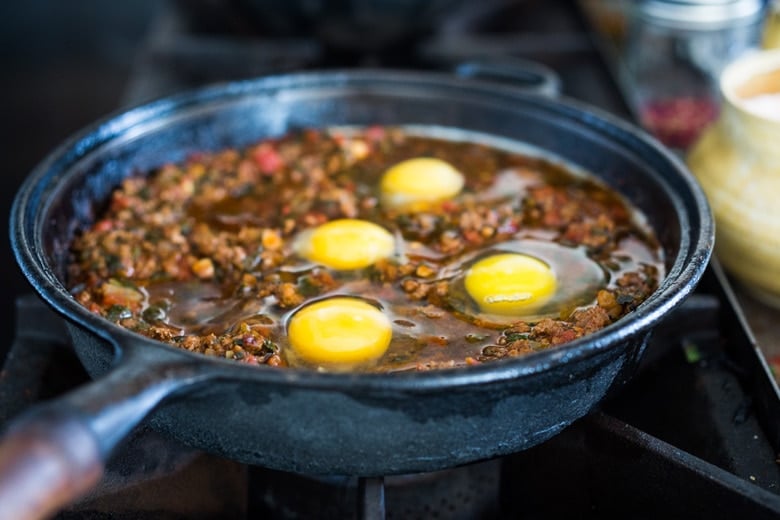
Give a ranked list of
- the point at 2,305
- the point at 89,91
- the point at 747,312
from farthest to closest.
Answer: the point at 89,91 → the point at 2,305 → the point at 747,312

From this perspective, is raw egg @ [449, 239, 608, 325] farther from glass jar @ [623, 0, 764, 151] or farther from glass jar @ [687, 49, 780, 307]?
glass jar @ [623, 0, 764, 151]

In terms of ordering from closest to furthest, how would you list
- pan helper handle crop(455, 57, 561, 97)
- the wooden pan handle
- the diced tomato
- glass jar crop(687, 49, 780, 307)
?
the wooden pan handle → glass jar crop(687, 49, 780, 307) → the diced tomato → pan helper handle crop(455, 57, 561, 97)

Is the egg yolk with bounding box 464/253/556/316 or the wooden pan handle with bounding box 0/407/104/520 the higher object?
the egg yolk with bounding box 464/253/556/316

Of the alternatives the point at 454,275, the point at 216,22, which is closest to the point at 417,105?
the point at 454,275

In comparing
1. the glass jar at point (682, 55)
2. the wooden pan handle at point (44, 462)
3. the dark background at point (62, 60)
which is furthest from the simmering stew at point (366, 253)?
the dark background at point (62, 60)

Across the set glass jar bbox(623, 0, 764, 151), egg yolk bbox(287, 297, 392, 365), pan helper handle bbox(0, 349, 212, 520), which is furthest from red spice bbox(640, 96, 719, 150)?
pan helper handle bbox(0, 349, 212, 520)

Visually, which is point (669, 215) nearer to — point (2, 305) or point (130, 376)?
point (130, 376)

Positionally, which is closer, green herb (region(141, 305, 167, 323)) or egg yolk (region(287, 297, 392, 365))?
egg yolk (region(287, 297, 392, 365))

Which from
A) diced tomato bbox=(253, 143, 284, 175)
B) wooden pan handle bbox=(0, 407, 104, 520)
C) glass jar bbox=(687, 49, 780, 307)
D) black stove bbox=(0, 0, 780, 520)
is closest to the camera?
wooden pan handle bbox=(0, 407, 104, 520)
